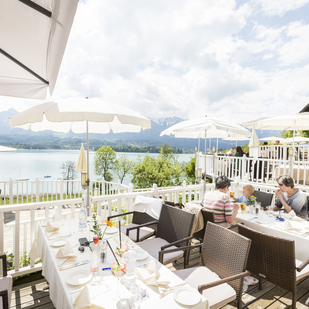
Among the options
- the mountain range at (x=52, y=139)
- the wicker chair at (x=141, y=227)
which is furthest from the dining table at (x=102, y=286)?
the mountain range at (x=52, y=139)

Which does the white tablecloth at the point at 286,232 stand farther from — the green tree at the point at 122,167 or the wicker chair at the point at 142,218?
the green tree at the point at 122,167

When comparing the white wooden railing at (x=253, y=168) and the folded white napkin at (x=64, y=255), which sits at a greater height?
the white wooden railing at (x=253, y=168)

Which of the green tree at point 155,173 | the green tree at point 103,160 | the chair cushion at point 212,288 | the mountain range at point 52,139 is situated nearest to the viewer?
the chair cushion at point 212,288

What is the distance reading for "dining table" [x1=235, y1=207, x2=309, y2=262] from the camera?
2.63m

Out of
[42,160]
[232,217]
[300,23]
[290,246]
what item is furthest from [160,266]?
[42,160]

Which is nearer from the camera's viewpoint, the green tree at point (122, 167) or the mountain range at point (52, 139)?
the green tree at point (122, 167)

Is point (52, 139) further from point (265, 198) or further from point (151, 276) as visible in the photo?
point (151, 276)

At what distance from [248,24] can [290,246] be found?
955 centimetres

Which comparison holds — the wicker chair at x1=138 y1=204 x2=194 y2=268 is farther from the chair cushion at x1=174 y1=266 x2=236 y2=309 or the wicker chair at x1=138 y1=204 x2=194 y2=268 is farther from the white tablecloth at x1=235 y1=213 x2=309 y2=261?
the white tablecloth at x1=235 y1=213 x2=309 y2=261

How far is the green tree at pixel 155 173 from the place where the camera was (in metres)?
24.6

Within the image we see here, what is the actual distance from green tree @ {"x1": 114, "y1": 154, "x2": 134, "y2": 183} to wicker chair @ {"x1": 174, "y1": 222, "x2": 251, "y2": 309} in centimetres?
3098

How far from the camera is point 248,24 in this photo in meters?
8.64

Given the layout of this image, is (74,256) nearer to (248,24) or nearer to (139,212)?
(139,212)

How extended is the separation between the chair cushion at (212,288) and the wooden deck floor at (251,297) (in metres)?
0.56
